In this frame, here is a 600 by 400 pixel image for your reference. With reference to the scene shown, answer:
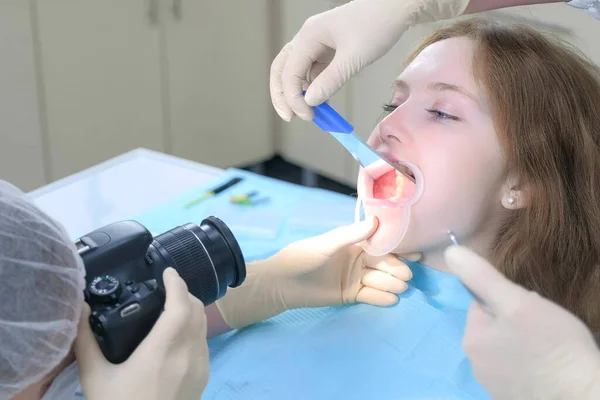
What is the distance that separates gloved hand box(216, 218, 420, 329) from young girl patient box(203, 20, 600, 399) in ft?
0.21

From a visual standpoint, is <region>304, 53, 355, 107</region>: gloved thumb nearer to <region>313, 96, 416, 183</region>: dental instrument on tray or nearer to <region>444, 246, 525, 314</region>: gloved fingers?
<region>313, 96, 416, 183</region>: dental instrument on tray

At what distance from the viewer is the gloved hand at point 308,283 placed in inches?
57.0

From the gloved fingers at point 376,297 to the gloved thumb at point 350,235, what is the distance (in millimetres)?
132

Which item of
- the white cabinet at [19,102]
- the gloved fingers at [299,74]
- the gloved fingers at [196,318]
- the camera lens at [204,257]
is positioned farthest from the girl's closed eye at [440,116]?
the white cabinet at [19,102]

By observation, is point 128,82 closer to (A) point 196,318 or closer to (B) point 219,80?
(B) point 219,80

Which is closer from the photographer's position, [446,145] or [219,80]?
[446,145]

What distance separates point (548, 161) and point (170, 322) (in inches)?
30.4

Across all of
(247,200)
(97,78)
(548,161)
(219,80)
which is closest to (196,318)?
(548,161)

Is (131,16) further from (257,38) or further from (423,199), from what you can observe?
(423,199)

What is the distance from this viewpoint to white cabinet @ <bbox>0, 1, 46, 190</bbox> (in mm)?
2613

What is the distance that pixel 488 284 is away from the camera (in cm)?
95

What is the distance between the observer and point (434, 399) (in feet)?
4.17

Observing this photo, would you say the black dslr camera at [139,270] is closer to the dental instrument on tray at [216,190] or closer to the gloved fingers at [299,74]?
the gloved fingers at [299,74]

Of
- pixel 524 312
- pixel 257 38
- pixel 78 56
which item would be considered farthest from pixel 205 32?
pixel 524 312
